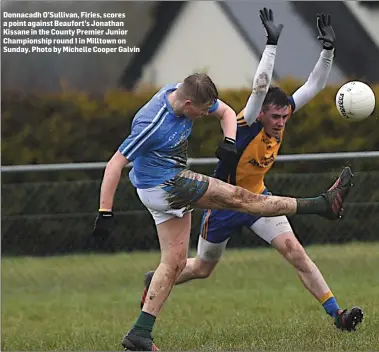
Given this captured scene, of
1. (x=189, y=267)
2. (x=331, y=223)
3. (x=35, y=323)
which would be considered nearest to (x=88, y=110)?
(x=331, y=223)

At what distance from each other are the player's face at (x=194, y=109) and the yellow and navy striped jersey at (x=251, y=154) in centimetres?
83

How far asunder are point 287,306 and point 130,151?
131 inches

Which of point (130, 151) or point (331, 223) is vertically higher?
point (130, 151)

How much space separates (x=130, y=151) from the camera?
6.35 m

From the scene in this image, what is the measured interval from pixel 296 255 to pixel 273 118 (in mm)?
1027

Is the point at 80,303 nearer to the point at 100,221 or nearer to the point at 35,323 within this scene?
the point at 35,323

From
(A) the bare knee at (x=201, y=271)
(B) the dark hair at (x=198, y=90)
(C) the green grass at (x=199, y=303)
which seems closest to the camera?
(B) the dark hair at (x=198, y=90)

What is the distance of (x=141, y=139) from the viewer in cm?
632

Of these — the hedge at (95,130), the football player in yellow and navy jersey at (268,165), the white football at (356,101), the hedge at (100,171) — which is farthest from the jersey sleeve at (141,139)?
the hedge at (95,130)

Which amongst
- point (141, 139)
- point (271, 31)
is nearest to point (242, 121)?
point (271, 31)

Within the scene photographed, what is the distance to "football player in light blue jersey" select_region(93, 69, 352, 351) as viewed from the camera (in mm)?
6328

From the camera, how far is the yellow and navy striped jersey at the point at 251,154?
720 cm

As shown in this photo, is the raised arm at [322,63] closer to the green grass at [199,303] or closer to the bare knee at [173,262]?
the bare knee at [173,262]

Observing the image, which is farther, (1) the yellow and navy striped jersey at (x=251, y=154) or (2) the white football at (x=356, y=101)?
(2) the white football at (x=356, y=101)
